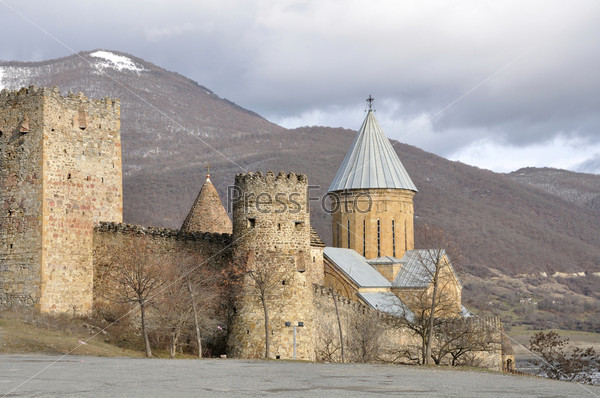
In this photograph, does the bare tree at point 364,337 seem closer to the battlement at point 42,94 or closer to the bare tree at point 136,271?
the bare tree at point 136,271

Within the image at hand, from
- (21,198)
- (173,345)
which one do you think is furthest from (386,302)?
(21,198)

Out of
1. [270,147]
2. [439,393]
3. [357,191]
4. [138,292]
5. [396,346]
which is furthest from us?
[270,147]

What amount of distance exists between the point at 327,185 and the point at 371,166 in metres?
74.7

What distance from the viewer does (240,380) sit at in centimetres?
1794

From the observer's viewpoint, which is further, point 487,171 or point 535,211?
point 487,171

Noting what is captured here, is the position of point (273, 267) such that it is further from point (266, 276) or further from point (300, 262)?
point (300, 262)

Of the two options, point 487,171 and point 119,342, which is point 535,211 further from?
point 119,342

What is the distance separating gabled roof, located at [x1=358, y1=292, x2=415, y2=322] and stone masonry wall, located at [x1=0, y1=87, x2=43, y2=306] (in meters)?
16.9

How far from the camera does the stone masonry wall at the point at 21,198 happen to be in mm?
28266

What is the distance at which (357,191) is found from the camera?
48094 mm

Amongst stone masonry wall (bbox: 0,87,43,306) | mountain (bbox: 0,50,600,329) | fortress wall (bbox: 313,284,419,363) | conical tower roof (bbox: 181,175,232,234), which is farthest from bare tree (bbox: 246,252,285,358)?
mountain (bbox: 0,50,600,329)

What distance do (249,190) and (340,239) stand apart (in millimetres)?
22568

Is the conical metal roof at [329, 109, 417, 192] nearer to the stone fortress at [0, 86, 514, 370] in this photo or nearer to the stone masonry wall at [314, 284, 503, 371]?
the stone masonry wall at [314, 284, 503, 371]

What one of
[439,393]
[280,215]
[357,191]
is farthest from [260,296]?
[357,191]
